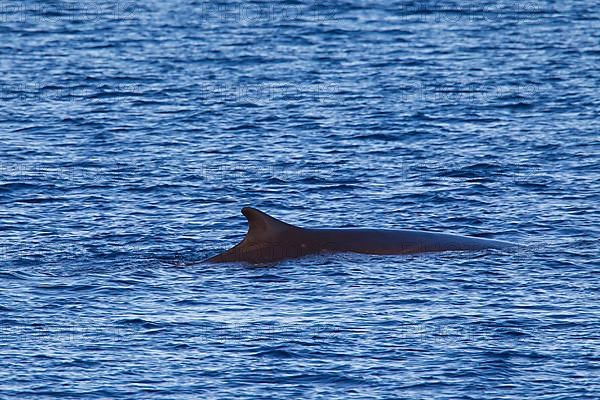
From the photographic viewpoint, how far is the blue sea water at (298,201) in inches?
865

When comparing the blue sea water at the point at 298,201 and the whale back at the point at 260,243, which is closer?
the blue sea water at the point at 298,201

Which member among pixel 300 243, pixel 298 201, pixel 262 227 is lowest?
pixel 298 201

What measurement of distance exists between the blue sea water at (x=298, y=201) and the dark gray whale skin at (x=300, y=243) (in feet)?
A: 1.06

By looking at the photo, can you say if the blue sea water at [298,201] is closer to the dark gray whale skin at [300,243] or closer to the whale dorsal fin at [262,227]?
the dark gray whale skin at [300,243]

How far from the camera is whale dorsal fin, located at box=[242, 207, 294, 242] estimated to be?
27.3 metres

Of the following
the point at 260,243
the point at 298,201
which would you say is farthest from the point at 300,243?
the point at 298,201

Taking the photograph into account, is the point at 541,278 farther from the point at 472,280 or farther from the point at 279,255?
the point at 279,255

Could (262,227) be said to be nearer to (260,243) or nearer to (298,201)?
(260,243)

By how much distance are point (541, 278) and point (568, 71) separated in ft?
80.1

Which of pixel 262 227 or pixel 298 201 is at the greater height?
pixel 262 227

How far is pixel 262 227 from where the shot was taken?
27359mm

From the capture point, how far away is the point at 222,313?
951 inches

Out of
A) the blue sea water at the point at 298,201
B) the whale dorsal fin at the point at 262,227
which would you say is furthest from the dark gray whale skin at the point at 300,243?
the blue sea water at the point at 298,201

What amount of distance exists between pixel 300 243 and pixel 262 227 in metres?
0.73
